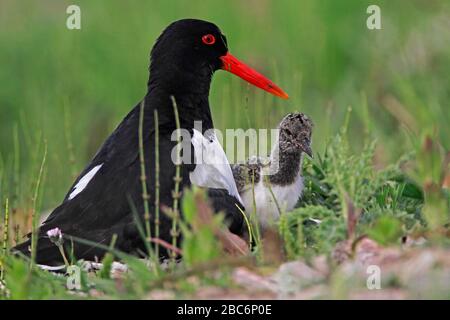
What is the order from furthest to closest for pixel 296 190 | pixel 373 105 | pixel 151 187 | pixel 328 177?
pixel 373 105 → pixel 296 190 → pixel 151 187 → pixel 328 177

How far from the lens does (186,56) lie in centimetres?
652

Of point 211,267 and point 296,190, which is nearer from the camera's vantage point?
point 211,267

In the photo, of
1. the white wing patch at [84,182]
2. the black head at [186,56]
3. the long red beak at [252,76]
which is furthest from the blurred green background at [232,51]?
the white wing patch at [84,182]

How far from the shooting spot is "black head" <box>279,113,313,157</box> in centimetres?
627

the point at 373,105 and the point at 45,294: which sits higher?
the point at 373,105

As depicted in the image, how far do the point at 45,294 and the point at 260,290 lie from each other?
892 mm

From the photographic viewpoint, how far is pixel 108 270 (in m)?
5.02

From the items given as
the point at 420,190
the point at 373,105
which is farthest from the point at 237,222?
the point at 373,105

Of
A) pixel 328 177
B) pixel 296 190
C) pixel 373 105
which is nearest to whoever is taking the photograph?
pixel 328 177

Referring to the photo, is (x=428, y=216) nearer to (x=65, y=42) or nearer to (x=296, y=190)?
(x=296, y=190)

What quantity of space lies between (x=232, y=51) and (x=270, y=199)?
5950 millimetres

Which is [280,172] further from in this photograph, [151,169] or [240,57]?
[240,57]

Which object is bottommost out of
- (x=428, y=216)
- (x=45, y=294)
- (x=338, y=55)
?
(x=45, y=294)

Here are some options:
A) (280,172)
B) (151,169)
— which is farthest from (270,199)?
(151,169)
